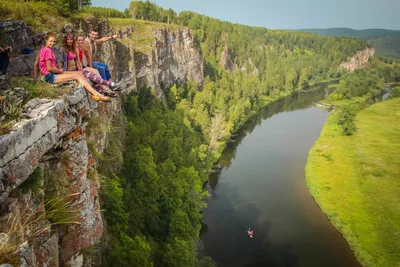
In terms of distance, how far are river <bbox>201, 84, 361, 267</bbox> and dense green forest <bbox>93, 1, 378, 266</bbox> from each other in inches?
107

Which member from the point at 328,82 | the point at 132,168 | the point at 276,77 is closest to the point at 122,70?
the point at 132,168

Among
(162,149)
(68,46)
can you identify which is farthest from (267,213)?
(68,46)

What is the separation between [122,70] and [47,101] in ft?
131

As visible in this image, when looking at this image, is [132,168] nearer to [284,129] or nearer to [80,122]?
[80,122]

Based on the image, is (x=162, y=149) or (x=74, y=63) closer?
(x=74, y=63)

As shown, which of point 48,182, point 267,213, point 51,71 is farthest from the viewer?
point 267,213

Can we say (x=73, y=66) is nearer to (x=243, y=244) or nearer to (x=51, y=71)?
(x=51, y=71)

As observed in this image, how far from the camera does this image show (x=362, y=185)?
152ft

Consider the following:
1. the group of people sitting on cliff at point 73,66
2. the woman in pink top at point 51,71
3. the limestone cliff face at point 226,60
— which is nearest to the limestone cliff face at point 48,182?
the woman in pink top at point 51,71

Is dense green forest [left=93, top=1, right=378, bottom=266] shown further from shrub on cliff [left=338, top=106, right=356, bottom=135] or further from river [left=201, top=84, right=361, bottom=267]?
shrub on cliff [left=338, top=106, right=356, bottom=135]

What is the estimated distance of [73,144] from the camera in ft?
28.4

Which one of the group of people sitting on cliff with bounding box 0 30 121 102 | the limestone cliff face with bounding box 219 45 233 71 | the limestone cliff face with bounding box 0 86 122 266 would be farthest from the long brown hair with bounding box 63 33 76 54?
the limestone cliff face with bounding box 219 45 233 71

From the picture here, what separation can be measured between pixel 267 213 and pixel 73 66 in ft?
110

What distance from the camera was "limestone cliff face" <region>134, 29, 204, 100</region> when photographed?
54028 mm
